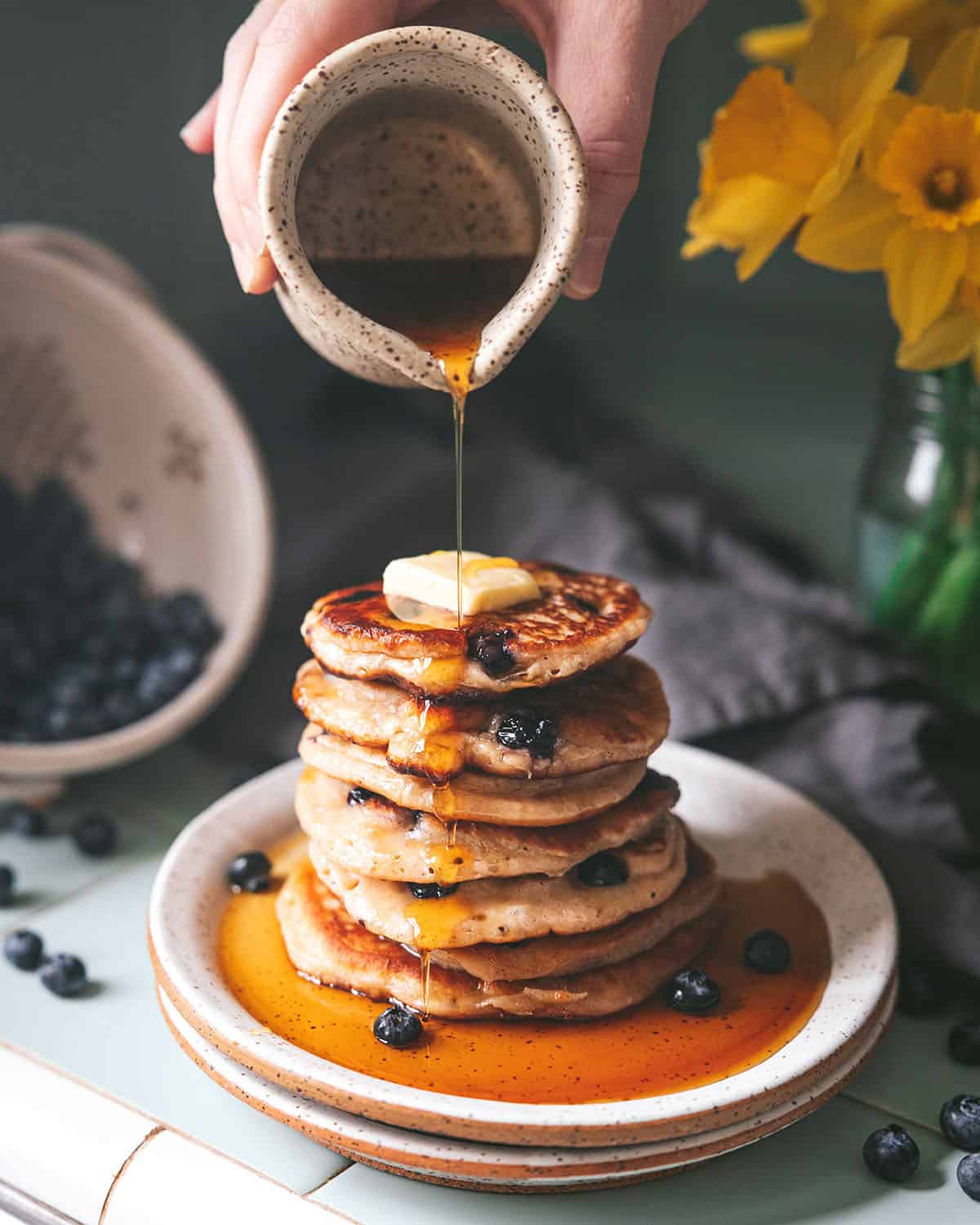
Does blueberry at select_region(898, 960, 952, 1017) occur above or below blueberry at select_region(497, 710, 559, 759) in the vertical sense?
below

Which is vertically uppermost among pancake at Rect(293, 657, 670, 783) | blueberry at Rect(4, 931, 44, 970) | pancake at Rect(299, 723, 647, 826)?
pancake at Rect(293, 657, 670, 783)

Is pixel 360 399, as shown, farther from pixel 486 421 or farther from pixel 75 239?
pixel 75 239

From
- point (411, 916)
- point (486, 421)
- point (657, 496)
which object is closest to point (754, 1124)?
point (411, 916)

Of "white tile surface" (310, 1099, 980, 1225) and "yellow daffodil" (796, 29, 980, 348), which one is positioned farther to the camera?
"yellow daffodil" (796, 29, 980, 348)

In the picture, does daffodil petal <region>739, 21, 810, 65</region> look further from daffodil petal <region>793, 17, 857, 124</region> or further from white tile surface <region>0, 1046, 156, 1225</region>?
white tile surface <region>0, 1046, 156, 1225</region>

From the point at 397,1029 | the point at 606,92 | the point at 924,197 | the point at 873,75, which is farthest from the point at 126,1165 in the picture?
the point at 873,75

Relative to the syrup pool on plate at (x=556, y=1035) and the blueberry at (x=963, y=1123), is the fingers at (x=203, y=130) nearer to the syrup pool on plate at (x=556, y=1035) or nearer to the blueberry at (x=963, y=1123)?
the syrup pool on plate at (x=556, y=1035)

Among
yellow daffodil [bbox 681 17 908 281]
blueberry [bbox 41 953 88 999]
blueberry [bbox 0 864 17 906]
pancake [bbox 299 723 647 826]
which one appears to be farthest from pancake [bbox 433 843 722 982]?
yellow daffodil [bbox 681 17 908 281]
